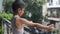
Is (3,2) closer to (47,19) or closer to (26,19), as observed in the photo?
(26,19)

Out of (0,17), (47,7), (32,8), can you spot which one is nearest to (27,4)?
(32,8)

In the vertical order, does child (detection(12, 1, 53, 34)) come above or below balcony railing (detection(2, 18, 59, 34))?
above

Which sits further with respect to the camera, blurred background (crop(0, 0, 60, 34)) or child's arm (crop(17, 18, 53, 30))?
blurred background (crop(0, 0, 60, 34))

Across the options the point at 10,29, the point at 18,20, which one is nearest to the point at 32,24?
the point at 18,20

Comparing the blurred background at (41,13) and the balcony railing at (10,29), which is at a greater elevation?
the blurred background at (41,13)

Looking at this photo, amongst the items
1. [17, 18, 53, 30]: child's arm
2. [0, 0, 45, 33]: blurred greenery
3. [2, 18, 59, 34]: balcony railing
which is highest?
[0, 0, 45, 33]: blurred greenery

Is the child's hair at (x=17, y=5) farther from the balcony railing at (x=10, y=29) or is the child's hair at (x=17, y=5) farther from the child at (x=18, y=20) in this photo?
the balcony railing at (x=10, y=29)

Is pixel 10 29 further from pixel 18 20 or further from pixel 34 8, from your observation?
pixel 34 8

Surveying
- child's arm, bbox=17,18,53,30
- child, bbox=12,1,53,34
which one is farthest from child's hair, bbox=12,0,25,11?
child's arm, bbox=17,18,53,30

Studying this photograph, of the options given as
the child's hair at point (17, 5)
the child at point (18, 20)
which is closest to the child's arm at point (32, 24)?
the child at point (18, 20)

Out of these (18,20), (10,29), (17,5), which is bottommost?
(10,29)

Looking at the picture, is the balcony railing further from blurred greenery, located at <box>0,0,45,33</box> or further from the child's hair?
the child's hair

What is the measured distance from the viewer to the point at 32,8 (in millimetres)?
1974

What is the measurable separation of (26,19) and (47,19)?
203 mm
